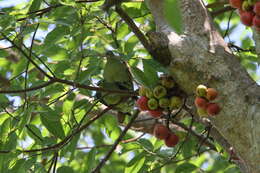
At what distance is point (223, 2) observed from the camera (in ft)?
7.86

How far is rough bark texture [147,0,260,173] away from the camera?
1.75 meters

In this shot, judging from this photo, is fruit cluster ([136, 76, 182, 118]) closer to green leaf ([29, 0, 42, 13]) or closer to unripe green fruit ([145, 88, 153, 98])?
unripe green fruit ([145, 88, 153, 98])

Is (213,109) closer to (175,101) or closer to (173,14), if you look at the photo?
(175,101)

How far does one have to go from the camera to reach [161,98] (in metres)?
1.98

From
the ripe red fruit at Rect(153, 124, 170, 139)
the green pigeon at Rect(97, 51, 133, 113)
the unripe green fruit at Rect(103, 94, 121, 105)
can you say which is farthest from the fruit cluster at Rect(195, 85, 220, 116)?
the unripe green fruit at Rect(103, 94, 121, 105)

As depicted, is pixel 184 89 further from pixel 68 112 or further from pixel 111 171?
pixel 111 171

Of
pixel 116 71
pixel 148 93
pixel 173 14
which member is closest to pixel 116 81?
pixel 116 71

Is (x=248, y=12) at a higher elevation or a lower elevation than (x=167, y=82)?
higher

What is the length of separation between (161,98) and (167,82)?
0.26 feet

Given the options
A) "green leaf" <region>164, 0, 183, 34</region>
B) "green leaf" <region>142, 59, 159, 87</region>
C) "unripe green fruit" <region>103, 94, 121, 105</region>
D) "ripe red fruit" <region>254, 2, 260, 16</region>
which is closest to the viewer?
"green leaf" <region>164, 0, 183, 34</region>

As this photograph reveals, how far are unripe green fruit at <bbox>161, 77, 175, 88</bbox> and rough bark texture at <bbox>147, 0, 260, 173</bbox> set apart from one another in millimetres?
33

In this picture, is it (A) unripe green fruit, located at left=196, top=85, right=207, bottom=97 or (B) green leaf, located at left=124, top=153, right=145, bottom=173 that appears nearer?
(A) unripe green fruit, located at left=196, top=85, right=207, bottom=97

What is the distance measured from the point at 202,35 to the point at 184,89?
0.25 metres

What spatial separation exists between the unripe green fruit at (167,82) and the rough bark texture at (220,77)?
→ 0.11 feet
